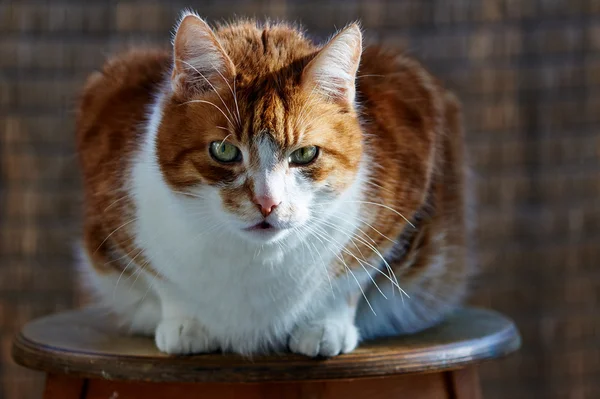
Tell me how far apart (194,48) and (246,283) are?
33 cm

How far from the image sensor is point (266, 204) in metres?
1.10

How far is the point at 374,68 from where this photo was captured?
1.44 m

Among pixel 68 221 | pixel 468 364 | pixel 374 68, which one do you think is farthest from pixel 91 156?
pixel 68 221

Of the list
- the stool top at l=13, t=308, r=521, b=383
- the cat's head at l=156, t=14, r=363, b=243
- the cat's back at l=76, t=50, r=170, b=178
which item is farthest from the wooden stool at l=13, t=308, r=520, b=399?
the cat's back at l=76, t=50, r=170, b=178

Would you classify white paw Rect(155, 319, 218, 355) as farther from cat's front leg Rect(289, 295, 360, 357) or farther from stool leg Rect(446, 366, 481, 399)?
stool leg Rect(446, 366, 481, 399)

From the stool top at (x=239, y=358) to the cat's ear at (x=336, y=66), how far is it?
36 cm

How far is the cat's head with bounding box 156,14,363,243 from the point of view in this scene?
3.69ft

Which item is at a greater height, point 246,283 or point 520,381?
point 246,283

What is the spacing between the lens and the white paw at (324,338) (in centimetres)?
122

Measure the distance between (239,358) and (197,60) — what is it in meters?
0.40

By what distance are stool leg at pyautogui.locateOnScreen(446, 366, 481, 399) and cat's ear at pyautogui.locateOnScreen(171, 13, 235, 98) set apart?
528 millimetres

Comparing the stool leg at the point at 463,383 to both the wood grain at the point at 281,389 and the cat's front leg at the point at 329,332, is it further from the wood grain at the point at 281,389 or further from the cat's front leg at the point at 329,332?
the cat's front leg at the point at 329,332

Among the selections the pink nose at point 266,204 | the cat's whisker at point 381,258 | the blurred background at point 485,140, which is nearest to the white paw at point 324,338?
the cat's whisker at point 381,258

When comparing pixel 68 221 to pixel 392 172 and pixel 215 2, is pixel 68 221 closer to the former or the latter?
pixel 215 2
